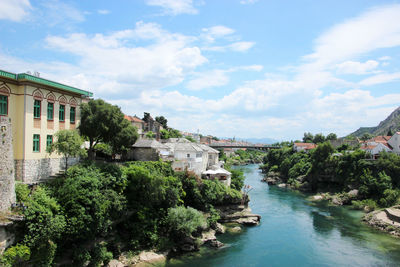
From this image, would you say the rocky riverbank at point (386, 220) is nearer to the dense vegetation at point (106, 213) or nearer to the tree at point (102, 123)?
the dense vegetation at point (106, 213)

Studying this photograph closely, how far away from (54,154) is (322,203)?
123 ft

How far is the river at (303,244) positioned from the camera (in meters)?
23.8

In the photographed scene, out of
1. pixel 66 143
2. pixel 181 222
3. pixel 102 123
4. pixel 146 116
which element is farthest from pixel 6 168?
pixel 146 116

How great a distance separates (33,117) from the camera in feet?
69.5

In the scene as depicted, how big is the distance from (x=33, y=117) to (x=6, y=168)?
5.26 m

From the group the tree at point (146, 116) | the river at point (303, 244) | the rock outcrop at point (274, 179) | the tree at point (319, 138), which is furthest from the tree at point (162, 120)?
the river at point (303, 244)

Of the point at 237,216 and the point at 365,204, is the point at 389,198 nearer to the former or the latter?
the point at 365,204

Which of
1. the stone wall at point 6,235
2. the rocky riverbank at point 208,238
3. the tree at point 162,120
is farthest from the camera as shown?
the tree at point 162,120

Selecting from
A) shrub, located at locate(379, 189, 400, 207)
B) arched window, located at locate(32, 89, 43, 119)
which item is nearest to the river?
shrub, located at locate(379, 189, 400, 207)

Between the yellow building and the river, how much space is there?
462 inches

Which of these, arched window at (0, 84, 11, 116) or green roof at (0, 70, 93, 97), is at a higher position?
green roof at (0, 70, 93, 97)

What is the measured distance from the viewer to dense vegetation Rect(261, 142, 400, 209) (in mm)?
42844

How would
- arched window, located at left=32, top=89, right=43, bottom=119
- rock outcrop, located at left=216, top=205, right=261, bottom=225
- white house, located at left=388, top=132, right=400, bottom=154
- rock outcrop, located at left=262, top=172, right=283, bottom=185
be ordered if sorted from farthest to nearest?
rock outcrop, located at left=262, top=172, right=283, bottom=185 → white house, located at left=388, top=132, right=400, bottom=154 → rock outcrop, located at left=216, top=205, right=261, bottom=225 → arched window, located at left=32, top=89, right=43, bottom=119

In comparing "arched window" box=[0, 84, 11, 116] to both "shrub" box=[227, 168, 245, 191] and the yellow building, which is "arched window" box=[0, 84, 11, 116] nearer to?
the yellow building
